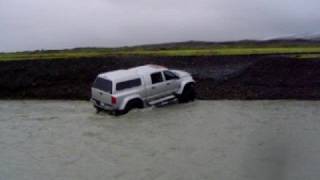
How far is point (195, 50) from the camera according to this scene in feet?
145

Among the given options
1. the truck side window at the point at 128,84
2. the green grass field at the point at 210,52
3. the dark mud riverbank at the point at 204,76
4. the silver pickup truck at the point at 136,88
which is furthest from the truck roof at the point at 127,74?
the green grass field at the point at 210,52

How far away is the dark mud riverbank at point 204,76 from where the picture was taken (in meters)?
34.5

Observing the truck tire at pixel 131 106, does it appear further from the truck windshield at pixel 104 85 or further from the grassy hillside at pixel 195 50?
the grassy hillside at pixel 195 50

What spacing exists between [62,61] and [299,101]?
1472 centimetres

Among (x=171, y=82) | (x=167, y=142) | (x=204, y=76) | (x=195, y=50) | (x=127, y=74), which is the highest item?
(x=195, y=50)

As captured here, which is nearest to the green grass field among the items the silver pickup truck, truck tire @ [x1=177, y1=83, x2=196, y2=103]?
truck tire @ [x1=177, y1=83, x2=196, y2=103]

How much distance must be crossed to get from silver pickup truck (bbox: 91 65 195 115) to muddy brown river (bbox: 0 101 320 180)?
49 centimetres

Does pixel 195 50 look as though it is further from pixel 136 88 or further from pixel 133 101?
pixel 133 101

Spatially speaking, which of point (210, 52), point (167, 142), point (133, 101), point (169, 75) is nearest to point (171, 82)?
point (169, 75)

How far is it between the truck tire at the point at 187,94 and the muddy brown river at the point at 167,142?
38 cm

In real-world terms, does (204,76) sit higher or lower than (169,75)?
lower

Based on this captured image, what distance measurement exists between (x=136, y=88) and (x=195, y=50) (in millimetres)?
14200

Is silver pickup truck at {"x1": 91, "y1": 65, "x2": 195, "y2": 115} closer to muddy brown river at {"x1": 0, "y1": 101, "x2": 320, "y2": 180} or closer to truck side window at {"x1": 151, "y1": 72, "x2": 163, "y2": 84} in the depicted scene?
truck side window at {"x1": 151, "y1": 72, "x2": 163, "y2": 84}

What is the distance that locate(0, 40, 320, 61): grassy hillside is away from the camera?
41184 millimetres
